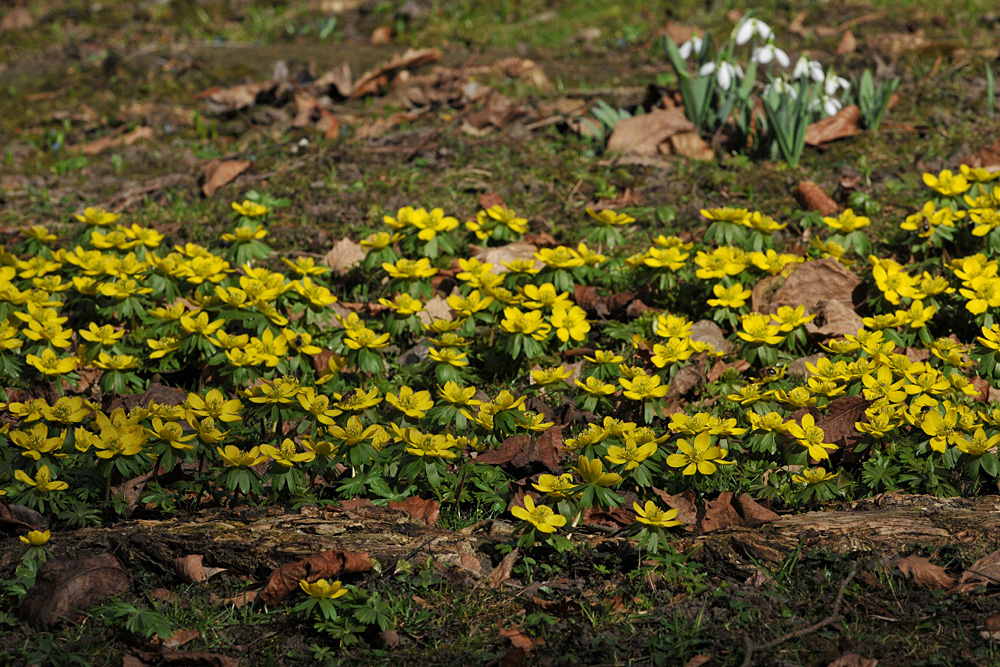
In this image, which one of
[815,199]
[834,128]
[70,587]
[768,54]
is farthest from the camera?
[834,128]

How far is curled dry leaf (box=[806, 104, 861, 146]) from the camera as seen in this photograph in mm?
5047

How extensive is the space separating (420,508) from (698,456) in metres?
0.89

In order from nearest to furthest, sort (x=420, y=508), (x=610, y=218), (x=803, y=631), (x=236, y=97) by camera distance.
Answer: (x=803, y=631) < (x=420, y=508) < (x=610, y=218) < (x=236, y=97)

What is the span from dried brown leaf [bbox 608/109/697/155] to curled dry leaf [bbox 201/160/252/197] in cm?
237

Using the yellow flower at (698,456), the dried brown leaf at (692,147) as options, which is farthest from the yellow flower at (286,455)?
the dried brown leaf at (692,147)

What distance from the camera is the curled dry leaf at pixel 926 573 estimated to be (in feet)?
6.78

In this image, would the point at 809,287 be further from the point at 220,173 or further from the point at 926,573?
the point at 220,173

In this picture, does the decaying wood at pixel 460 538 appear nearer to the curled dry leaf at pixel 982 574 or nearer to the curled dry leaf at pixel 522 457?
the curled dry leaf at pixel 982 574

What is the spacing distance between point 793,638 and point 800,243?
279 cm

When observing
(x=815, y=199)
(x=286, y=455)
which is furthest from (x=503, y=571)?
(x=815, y=199)

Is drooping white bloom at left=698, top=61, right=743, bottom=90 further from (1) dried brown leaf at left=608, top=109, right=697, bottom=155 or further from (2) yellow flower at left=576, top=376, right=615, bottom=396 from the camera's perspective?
(2) yellow flower at left=576, top=376, right=615, bottom=396

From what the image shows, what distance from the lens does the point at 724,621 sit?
2.04 m

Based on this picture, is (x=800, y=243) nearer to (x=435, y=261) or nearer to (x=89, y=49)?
(x=435, y=261)

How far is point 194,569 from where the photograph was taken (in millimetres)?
2293
